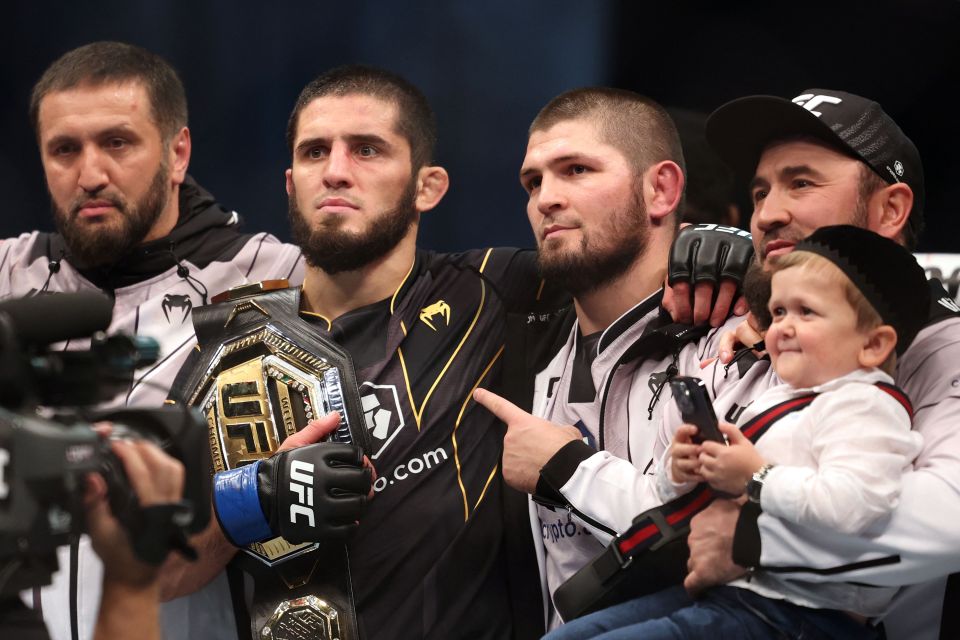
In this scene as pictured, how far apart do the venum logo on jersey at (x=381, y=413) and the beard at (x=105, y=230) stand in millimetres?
770

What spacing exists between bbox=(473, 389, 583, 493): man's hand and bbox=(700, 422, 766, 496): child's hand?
0.42 meters

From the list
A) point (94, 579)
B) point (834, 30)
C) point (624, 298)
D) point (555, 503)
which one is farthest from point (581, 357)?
point (834, 30)

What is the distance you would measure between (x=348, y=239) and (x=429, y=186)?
29cm

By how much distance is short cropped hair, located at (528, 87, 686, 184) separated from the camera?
2428mm

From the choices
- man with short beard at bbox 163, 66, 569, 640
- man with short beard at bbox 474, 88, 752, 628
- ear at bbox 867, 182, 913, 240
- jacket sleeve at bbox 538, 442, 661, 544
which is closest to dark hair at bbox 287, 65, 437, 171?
man with short beard at bbox 163, 66, 569, 640

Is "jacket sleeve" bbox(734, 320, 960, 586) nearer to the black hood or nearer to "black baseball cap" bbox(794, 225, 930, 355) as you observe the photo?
"black baseball cap" bbox(794, 225, 930, 355)

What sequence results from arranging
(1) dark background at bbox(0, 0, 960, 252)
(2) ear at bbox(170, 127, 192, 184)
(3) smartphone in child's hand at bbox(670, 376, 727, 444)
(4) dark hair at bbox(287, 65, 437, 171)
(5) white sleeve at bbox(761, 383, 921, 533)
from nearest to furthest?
(5) white sleeve at bbox(761, 383, 921, 533) < (3) smartphone in child's hand at bbox(670, 376, 727, 444) < (4) dark hair at bbox(287, 65, 437, 171) < (2) ear at bbox(170, 127, 192, 184) < (1) dark background at bbox(0, 0, 960, 252)

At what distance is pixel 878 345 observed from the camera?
1692mm

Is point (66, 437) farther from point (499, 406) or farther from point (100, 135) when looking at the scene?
point (100, 135)

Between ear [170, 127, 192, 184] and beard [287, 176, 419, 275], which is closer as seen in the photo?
beard [287, 176, 419, 275]

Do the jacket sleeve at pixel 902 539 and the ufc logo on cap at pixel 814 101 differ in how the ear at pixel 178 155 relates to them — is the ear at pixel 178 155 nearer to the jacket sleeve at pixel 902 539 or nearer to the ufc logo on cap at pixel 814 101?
the ufc logo on cap at pixel 814 101

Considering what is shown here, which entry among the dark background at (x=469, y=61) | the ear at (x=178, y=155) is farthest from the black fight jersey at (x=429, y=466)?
the dark background at (x=469, y=61)

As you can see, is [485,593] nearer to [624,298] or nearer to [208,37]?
[624,298]

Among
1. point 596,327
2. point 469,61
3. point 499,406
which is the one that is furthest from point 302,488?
point 469,61
